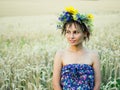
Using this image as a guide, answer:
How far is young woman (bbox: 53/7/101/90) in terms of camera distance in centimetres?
243

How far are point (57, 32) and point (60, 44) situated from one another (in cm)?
12

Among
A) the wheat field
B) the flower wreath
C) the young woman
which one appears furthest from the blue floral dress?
the wheat field

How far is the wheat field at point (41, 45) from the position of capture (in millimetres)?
3184

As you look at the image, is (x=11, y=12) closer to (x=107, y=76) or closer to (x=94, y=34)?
(x=94, y=34)

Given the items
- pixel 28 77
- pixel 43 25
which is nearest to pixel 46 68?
pixel 28 77

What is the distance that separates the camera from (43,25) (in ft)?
11.0

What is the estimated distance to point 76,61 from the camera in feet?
8.13

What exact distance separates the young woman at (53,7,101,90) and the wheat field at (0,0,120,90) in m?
0.68

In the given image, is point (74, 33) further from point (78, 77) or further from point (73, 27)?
point (78, 77)

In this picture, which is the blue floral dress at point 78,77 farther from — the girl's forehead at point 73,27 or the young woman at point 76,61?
the girl's forehead at point 73,27

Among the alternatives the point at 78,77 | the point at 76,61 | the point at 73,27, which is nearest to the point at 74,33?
the point at 73,27

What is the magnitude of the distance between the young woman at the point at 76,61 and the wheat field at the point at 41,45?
27.0 inches

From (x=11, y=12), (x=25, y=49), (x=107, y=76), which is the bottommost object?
(x=107, y=76)

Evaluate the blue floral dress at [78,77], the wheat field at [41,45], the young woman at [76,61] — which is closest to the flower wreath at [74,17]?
the young woman at [76,61]
